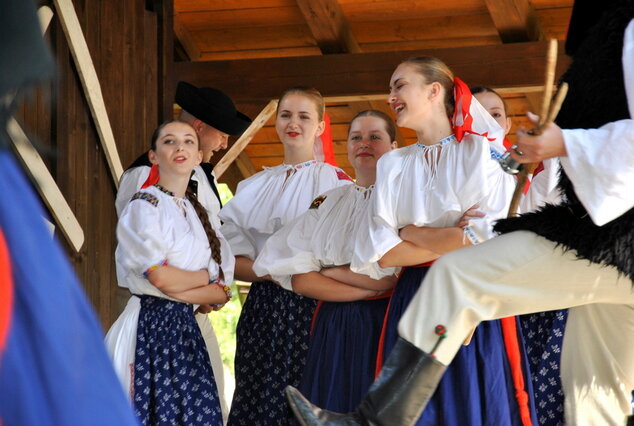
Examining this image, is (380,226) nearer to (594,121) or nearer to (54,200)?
(594,121)

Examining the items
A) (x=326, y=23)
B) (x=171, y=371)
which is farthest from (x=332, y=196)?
(x=326, y=23)

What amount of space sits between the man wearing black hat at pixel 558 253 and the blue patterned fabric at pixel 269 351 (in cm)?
155

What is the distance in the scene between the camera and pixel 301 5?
249 inches

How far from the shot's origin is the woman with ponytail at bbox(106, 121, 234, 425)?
3.78m

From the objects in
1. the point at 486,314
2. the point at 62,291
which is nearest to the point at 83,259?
the point at 486,314

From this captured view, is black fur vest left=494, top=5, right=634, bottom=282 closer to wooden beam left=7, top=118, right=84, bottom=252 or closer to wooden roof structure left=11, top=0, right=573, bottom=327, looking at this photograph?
wooden beam left=7, top=118, right=84, bottom=252

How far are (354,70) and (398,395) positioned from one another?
A: 13.2 ft

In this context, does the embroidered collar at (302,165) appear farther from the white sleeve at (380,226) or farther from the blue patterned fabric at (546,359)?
the blue patterned fabric at (546,359)

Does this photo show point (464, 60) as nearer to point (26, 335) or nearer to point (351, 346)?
point (351, 346)

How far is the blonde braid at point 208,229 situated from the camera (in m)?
4.04

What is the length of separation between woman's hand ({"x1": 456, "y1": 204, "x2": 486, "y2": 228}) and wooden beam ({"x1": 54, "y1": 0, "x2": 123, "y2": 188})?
287cm

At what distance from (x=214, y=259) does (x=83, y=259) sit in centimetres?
152

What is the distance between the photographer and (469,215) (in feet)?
10.3

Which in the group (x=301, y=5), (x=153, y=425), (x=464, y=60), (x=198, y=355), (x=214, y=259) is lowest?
(x=153, y=425)
